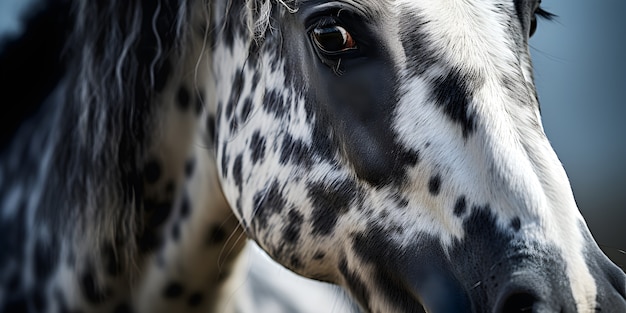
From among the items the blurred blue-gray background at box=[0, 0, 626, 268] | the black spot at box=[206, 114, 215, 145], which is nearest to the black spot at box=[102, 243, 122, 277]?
the black spot at box=[206, 114, 215, 145]

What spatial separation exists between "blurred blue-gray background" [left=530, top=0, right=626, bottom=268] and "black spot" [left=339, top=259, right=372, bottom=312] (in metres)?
2.70

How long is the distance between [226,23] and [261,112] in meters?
0.18

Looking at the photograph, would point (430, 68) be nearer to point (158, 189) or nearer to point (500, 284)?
point (500, 284)

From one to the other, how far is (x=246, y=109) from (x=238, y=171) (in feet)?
0.30

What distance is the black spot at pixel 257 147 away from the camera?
3.43 feet

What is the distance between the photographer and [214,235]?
1.18m

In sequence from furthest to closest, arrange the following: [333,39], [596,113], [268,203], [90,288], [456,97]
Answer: [596,113], [90,288], [268,203], [333,39], [456,97]

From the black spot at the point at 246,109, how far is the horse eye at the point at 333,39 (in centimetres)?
18

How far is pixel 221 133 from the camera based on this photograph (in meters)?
1.12

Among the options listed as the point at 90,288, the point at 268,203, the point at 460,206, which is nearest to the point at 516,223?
the point at 460,206

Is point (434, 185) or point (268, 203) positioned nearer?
point (434, 185)

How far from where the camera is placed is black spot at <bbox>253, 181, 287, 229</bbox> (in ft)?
3.34

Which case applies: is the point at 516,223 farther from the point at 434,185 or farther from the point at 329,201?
the point at 329,201

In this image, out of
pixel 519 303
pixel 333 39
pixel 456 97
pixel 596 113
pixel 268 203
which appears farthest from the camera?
pixel 596 113
